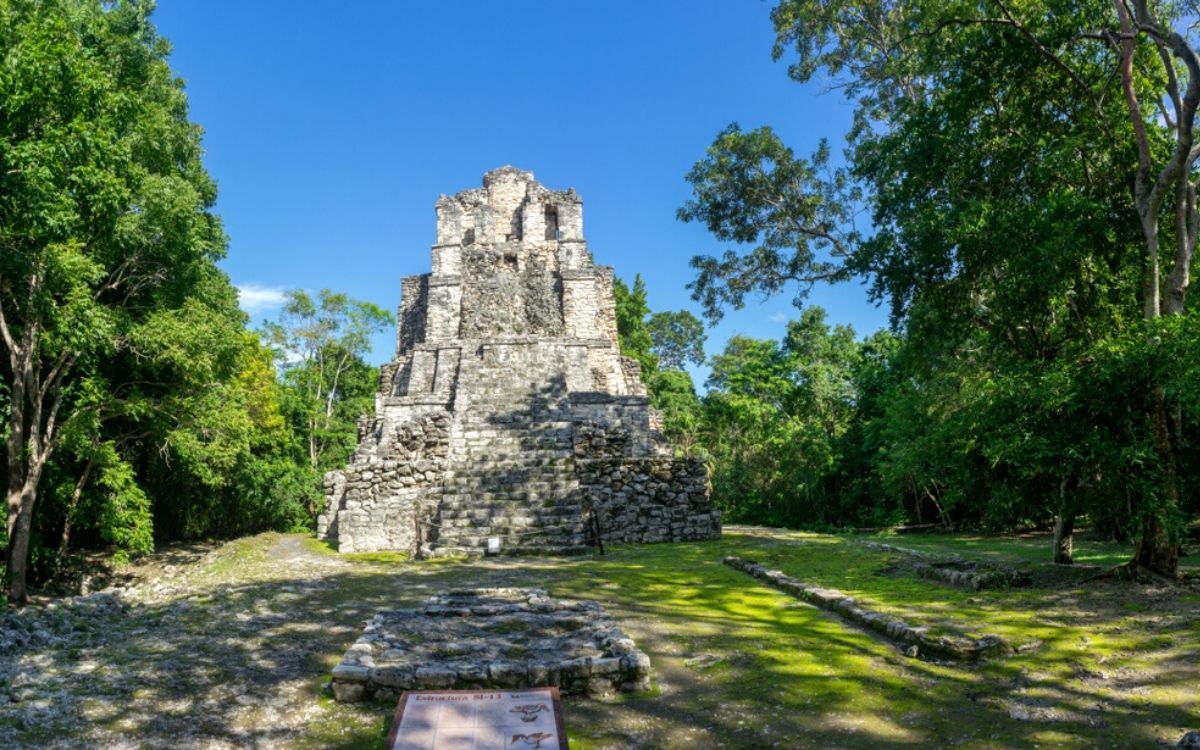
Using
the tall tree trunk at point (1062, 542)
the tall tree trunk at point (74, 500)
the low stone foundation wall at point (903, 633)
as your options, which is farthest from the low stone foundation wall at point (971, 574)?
the tall tree trunk at point (74, 500)

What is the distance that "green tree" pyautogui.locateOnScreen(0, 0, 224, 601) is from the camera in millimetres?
7348

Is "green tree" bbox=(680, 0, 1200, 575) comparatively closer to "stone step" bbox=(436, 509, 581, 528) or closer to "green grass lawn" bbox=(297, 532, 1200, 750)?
"green grass lawn" bbox=(297, 532, 1200, 750)

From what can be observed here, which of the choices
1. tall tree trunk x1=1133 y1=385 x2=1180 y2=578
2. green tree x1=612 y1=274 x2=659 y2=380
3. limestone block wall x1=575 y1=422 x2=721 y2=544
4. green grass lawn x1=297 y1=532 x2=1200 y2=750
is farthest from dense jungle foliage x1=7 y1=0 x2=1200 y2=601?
green tree x1=612 y1=274 x2=659 y2=380

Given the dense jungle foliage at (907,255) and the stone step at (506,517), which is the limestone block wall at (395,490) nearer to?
the stone step at (506,517)

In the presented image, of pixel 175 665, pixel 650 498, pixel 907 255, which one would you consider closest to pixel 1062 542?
pixel 907 255

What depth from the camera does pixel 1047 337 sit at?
8750 mm

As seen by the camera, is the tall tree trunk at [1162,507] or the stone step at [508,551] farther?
the stone step at [508,551]

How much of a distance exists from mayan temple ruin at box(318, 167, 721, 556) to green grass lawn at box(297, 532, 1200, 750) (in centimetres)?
507

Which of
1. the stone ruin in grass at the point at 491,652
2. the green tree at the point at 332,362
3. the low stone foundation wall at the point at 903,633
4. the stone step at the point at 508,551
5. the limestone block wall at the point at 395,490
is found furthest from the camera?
the green tree at the point at 332,362

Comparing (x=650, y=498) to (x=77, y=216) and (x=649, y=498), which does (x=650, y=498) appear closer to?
(x=649, y=498)

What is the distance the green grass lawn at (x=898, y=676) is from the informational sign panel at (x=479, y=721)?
194 mm

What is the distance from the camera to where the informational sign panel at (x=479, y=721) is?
316cm

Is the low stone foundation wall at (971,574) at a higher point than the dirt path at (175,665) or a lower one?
higher

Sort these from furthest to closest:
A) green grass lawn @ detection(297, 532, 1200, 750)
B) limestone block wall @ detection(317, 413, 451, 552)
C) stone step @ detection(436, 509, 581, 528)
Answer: limestone block wall @ detection(317, 413, 451, 552) → stone step @ detection(436, 509, 581, 528) → green grass lawn @ detection(297, 532, 1200, 750)
